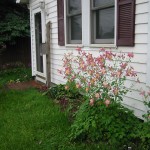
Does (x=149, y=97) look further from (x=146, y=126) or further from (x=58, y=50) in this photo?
(x=58, y=50)

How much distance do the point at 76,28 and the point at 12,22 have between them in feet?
30.2

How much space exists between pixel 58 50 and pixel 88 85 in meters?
3.88

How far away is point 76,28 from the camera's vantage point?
7.08 metres

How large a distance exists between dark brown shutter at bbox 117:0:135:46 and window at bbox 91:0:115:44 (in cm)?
47

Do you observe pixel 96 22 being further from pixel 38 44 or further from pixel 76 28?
pixel 38 44

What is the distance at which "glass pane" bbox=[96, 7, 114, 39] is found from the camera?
551 centimetres

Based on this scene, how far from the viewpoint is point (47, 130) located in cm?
492

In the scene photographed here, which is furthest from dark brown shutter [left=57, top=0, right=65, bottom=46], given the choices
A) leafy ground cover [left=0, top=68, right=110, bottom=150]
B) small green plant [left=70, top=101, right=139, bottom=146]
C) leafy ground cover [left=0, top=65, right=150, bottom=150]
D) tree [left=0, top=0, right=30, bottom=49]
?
tree [left=0, top=0, right=30, bottom=49]

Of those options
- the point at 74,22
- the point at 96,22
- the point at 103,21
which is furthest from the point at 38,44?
the point at 103,21

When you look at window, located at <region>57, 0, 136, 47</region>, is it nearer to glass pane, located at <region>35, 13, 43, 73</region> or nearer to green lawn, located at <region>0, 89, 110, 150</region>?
green lawn, located at <region>0, 89, 110, 150</region>

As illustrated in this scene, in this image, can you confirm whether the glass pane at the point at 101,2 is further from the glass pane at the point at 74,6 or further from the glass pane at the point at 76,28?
the glass pane at the point at 76,28

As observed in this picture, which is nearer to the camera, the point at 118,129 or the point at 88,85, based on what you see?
the point at 118,129

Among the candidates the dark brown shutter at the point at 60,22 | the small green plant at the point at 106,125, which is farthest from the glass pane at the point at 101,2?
the small green plant at the point at 106,125

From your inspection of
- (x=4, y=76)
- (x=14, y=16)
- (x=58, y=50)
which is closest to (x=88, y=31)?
(x=58, y=50)
